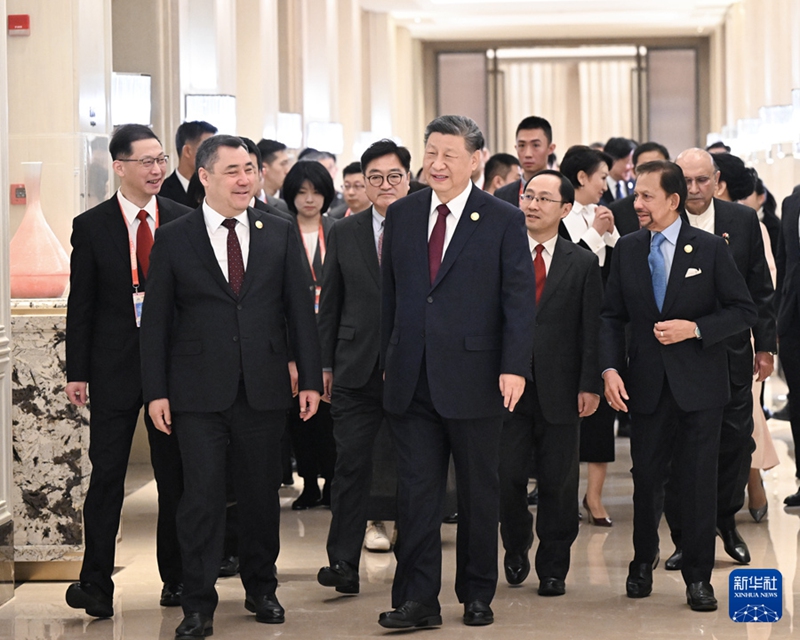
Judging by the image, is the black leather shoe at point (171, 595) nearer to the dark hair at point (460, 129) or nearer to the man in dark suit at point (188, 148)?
the dark hair at point (460, 129)

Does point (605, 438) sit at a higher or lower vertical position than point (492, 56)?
lower

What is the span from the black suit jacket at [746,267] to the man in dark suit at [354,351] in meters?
1.43

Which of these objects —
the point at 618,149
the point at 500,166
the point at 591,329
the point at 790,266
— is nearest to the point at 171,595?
the point at 591,329

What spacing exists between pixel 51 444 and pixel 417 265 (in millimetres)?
2000

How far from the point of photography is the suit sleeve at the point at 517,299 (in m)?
4.71

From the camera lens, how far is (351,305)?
222 inches

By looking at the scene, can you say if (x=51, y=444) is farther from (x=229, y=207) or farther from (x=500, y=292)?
(x=500, y=292)

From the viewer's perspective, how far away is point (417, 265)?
485 cm

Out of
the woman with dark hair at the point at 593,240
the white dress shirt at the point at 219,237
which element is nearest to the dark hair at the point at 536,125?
the woman with dark hair at the point at 593,240

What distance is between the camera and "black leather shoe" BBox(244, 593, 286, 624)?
Result: 16.5 ft

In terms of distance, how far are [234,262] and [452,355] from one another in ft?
2.88

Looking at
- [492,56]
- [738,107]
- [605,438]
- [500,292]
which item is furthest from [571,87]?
[500,292]

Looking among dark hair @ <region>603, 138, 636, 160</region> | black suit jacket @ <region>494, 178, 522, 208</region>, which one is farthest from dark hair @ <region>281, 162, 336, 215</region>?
dark hair @ <region>603, 138, 636, 160</region>

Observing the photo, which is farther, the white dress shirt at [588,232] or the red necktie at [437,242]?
the white dress shirt at [588,232]
